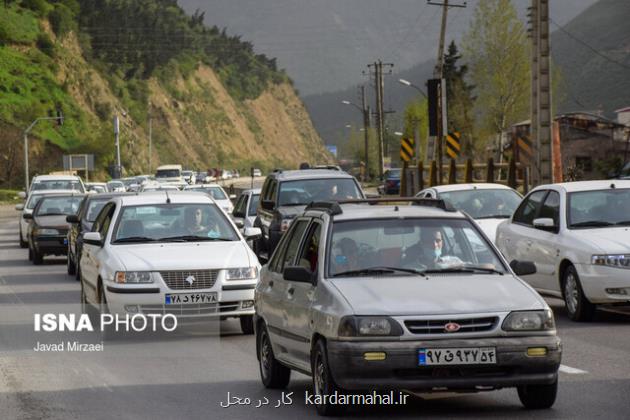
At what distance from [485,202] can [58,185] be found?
2496 cm

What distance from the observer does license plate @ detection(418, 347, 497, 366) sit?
8.87 m

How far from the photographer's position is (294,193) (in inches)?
1024

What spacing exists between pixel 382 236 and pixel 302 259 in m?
0.72

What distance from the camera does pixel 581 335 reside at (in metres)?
14.6

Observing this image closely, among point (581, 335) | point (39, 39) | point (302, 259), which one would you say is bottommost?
point (581, 335)

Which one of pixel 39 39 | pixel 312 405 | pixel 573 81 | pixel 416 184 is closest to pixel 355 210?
pixel 312 405

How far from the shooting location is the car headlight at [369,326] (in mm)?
8914

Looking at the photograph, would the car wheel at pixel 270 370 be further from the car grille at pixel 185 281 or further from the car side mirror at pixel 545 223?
the car side mirror at pixel 545 223

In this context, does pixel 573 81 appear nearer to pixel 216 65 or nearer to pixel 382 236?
pixel 216 65

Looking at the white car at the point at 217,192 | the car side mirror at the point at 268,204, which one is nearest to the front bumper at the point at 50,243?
the white car at the point at 217,192

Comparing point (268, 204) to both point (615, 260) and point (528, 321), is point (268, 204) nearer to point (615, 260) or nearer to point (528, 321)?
point (615, 260)

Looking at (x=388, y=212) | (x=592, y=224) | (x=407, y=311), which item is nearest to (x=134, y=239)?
(x=592, y=224)

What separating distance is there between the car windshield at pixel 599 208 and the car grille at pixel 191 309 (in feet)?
14.6

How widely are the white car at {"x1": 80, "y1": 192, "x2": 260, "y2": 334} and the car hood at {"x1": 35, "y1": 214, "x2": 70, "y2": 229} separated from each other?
14.7 meters
